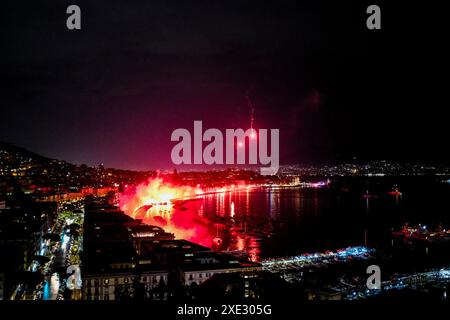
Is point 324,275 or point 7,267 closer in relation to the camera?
point 7,267

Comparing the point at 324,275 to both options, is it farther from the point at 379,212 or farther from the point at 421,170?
the point at 421,170

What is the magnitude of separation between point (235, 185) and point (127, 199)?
2091 centimetres

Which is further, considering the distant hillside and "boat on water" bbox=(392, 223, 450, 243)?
the distant hillside

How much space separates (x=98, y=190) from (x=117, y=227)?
16.1 meters

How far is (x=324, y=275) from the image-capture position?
25.3 ft

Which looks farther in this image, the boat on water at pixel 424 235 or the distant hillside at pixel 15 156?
the distant hillside at pixel 15 156

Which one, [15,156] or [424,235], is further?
[15,156]

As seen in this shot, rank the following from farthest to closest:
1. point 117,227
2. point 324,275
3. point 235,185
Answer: point 235,185, point 117,227, point 324,275
